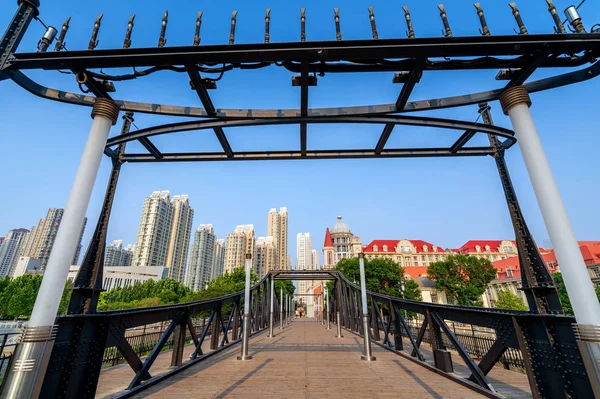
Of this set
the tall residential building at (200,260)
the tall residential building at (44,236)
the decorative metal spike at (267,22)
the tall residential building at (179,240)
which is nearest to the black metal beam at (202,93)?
the decorative metal spike at (267,22)

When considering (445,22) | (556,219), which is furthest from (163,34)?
(556,219)

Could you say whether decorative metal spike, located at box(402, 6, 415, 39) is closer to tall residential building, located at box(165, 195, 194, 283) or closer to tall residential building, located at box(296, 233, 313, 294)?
tall residential building, located at box(165, 195, 194, 283)

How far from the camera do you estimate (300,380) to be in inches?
184

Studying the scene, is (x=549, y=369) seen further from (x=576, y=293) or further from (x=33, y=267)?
(x=33, y=267)

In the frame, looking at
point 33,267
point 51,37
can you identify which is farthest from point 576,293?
point 33,267

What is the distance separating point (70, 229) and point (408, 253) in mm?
78113

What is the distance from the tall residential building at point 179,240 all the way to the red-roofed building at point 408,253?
68.4 metres

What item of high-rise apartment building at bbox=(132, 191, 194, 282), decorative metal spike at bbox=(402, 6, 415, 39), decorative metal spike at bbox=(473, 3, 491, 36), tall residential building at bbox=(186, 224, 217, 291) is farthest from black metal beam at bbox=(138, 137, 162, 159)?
tall residential building at bbox=(186, 224, 217, 291)

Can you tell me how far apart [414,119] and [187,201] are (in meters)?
111

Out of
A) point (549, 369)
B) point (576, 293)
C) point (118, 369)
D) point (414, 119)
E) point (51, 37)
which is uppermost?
point (51, 37)

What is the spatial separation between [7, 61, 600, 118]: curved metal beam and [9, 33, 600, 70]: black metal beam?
431 millimetres

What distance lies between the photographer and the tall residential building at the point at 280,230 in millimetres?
127475

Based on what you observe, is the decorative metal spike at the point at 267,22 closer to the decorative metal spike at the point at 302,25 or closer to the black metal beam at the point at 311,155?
the decorative metal spike at the point at 302,25

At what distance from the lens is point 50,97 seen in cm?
391
